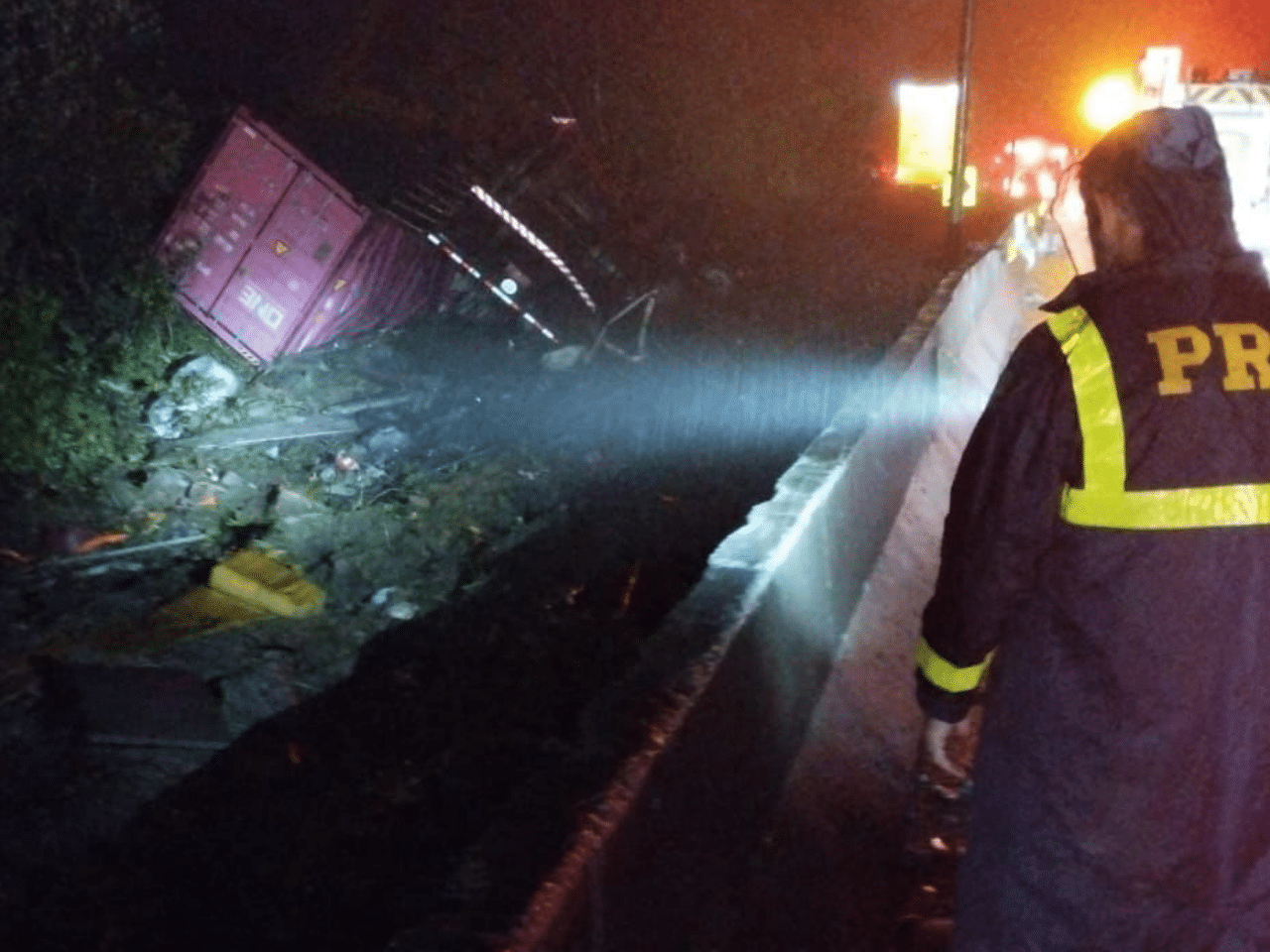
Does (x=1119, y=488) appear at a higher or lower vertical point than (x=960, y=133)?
lower

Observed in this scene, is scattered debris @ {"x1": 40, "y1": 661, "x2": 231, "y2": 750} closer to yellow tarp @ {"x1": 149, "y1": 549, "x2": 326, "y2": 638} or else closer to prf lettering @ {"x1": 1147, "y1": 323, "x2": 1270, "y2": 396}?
yellow tarp @ {"x1": 149, "y1": 549, "x2": 326, "y2": 638}

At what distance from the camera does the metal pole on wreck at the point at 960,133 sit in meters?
15.4

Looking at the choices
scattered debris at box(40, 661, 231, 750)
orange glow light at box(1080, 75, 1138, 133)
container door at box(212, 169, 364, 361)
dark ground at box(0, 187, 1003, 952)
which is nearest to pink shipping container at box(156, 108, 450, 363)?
container door at box(212, 169, 364, 361)

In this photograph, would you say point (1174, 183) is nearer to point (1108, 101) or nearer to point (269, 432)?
point (269, 432)

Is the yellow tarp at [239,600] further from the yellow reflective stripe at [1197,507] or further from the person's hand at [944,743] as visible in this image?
the yellow reflective stripe at [1197,507]

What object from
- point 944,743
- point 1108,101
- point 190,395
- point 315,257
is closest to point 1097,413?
point 944,743

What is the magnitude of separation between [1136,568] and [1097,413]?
29cm

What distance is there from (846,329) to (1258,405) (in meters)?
12.8

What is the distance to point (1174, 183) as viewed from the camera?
7.67 ft

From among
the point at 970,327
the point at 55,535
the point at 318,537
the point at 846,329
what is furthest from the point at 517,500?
the point at 846,329

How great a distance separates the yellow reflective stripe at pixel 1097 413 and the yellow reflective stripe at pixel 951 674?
47cm

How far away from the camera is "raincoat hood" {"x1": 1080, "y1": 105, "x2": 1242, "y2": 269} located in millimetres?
2340

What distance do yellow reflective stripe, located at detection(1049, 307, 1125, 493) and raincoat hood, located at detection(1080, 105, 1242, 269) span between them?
0.75 feet

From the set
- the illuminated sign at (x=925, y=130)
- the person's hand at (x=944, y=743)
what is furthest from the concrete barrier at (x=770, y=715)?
the illuminated sign at (x=925, y=130)
